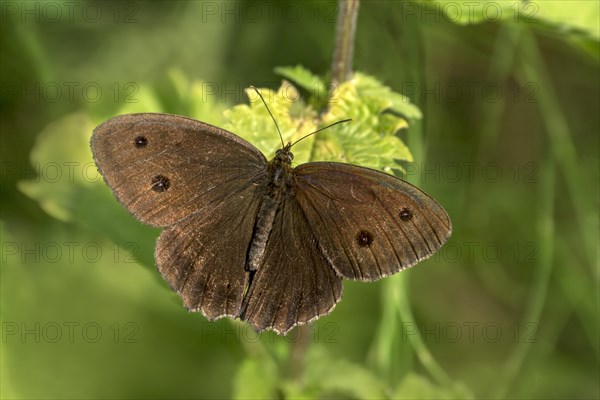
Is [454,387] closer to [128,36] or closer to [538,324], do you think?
[538,324]

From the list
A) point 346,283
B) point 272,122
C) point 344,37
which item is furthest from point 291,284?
point 346,283

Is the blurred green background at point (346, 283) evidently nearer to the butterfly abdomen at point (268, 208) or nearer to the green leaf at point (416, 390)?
the green leaf at point (416, 390)

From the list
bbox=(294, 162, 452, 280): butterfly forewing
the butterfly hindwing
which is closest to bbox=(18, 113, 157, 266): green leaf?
the butterfly hindwing

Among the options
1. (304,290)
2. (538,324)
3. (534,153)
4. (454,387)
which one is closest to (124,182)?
(304,290)

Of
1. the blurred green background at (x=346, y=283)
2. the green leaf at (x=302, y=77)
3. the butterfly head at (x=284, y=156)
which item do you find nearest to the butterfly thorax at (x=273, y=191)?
the butterfly head at (x=284, y=156)

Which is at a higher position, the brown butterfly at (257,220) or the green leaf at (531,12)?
the green leaf at (531,12)
